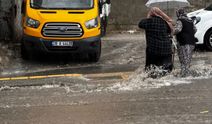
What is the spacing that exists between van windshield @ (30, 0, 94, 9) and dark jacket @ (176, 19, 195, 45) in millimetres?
3520

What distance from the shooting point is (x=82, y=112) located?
7.89 metres

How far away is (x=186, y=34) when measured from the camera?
10742 mm

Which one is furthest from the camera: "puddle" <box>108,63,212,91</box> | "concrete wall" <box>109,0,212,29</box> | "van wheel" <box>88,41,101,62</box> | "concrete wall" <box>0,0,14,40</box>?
"concrete wall" <box>109,0,212,29</box>

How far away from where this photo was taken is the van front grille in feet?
42.3

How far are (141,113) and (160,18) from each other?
10.9 ft

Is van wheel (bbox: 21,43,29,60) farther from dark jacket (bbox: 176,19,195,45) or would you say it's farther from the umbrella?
dark jacket (bbox: 176,19,195,45)

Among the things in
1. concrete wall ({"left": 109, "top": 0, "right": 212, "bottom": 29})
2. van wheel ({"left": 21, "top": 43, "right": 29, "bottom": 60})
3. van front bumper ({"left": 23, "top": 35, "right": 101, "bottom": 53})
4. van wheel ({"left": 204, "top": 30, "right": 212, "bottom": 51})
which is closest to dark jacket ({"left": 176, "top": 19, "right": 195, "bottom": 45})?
van front bumper ({"left": 23, "top": 35, "right": 101, "bottom": 53})

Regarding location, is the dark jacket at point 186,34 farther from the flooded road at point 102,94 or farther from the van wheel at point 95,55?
the van wheel at point 95,55

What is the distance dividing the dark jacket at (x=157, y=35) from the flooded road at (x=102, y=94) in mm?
591

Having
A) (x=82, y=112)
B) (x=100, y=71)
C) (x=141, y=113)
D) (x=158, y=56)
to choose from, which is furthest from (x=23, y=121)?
(x=100, y=71)

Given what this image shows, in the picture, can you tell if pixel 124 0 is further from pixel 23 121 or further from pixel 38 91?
pixel 23 121

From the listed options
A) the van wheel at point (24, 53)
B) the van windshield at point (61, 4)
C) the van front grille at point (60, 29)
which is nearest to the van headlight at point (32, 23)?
the van front grille at point (60, 29)

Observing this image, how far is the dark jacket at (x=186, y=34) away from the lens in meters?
10.7

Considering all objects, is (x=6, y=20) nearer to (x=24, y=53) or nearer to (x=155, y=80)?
(x=24, y=53)
